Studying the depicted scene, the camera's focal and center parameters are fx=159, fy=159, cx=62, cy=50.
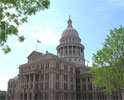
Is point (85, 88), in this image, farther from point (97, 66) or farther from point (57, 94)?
point (97, 66)

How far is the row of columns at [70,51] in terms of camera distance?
317 feet

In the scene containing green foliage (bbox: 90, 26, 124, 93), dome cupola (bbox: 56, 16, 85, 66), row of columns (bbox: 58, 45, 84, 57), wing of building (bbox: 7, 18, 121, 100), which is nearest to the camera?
green foliage (bbox: 90, 26, 124, 93)

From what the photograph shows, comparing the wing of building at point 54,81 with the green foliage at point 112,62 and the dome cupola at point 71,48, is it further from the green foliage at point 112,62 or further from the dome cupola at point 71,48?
the green foliage at point 112,62

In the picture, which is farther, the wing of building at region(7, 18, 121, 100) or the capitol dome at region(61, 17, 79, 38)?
the capitol dome at region(61, 17, 79, 38)

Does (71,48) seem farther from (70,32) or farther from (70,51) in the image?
(70,32)

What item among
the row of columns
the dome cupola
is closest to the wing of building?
the dome cupola

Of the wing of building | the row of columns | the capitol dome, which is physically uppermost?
the capitol dome

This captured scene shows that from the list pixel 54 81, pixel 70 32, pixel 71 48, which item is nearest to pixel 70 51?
pixel 71 48

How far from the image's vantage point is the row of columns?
96.7 meters

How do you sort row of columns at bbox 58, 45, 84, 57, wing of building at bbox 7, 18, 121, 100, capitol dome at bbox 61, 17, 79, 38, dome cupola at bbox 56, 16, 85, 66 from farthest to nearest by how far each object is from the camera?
capitol dome at bbox 61, 17, 79, 38, row of columns at bbox 58, 45, 84, 57, dome cupola at bbox 56, 16, 85, 66, wing of building at bbox 7, 18, 121, 100

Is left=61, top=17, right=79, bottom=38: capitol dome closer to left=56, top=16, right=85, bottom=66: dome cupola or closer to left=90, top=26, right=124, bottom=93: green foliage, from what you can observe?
left=56, top=16, right=85, bottom=66: dome cupola

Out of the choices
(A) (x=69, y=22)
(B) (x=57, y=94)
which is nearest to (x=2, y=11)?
(B) (x=57, y=94)

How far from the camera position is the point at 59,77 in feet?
226

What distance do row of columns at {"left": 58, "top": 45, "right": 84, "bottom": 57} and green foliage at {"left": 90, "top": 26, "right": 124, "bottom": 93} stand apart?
6354 centimetres
